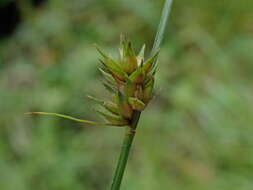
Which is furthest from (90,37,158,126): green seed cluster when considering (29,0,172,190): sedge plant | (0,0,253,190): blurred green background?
(0,0,253,190): blurred green background

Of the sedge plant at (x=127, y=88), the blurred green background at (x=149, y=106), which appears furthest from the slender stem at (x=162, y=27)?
the blurred green background at (x=149, y=106)

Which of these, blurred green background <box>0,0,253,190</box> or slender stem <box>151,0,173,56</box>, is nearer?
slender stem <box>151,0,173,56</box>

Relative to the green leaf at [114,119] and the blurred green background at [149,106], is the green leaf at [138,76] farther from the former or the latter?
the blurred green background at [149,106]

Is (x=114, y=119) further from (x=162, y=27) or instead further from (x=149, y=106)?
(x=149, y=106)

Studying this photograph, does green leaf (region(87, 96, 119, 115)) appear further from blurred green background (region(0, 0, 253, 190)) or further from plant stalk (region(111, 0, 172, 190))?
blurred green background (region(0, 0, 253, 190))

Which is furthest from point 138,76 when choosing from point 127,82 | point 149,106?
point 149,106

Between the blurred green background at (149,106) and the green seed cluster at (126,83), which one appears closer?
the green seed cluster at (126,83)

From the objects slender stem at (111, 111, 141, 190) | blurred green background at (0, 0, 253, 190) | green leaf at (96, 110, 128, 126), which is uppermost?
blurred green background at (0, 0, 253, 190)

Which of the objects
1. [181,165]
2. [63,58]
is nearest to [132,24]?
[63,58]
